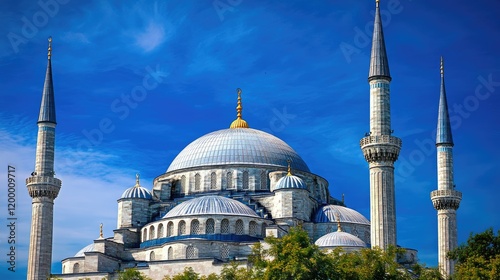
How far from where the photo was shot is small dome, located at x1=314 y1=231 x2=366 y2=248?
4769 cm

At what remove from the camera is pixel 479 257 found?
1503 inches

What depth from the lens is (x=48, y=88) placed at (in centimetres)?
5297

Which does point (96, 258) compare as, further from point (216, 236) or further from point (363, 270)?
point (363, 270)

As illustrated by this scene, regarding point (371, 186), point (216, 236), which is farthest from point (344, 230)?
point (371, 186)

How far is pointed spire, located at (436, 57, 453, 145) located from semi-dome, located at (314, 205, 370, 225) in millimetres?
5716

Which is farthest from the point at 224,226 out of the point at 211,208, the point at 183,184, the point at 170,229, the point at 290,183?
the point at 183,184

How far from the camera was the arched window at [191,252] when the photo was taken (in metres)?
47.4

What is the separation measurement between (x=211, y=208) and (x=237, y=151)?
6809 millimetres

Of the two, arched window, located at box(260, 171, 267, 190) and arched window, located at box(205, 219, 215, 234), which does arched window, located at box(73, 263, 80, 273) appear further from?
arched window, located at box(260, 171, 267, 190)

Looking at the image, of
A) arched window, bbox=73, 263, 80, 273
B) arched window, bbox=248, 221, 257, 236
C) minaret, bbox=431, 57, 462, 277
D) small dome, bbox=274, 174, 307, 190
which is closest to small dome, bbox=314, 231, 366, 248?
arched window, bbox=248, 221, 257, 236

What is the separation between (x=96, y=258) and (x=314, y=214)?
39.7 feet

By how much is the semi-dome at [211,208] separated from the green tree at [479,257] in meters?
13.0

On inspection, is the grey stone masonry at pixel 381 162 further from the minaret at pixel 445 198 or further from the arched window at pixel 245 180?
the arched window at pixel 245 180

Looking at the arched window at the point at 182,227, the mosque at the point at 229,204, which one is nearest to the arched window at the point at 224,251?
the mosque at the point at 229,204
